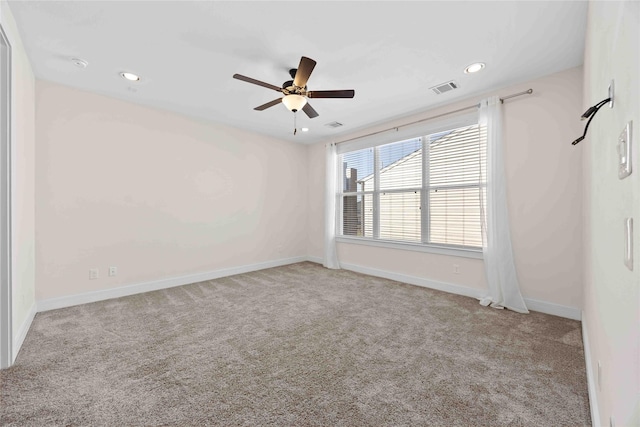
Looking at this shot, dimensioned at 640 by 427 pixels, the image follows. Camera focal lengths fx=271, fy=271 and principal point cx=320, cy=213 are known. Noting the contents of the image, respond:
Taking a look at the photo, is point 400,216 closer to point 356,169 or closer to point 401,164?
point 401,164

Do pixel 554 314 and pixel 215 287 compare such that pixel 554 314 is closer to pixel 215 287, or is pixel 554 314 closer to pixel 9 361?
pixel 215 287

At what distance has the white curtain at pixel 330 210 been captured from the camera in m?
5.23

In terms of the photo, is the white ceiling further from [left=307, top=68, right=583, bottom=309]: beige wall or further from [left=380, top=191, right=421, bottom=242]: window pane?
[left=380, top=191, right=421, bottom=242]: window pane

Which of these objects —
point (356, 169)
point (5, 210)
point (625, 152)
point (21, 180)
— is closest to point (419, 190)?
point (356, 169)

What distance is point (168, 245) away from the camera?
4090mm

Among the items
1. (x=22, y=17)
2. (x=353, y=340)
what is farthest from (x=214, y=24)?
(x=353, y=340)

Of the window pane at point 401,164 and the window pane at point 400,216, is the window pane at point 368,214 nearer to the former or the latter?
the window pane at point 400,216

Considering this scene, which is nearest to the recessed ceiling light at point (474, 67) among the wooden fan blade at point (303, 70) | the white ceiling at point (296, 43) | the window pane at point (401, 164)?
the white ceiling at point (296, 43)

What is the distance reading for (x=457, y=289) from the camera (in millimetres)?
3701

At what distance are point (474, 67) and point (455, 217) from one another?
6.21ft

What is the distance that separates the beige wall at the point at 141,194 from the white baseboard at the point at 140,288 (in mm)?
70

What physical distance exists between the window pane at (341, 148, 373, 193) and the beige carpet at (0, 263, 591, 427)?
8.02 ft

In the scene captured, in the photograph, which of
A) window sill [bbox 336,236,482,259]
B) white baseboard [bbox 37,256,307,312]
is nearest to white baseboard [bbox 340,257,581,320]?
window sill [bbox 336,236,482,259]

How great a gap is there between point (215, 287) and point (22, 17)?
10.9 feet
